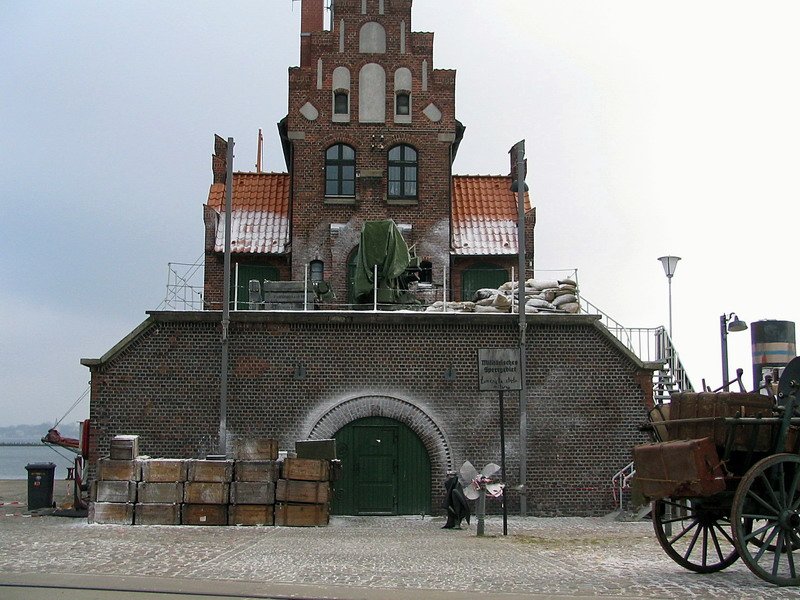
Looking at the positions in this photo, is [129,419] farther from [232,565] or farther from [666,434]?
[666,434]

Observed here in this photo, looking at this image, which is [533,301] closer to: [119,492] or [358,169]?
[358,169]

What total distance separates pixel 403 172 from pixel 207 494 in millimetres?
11896

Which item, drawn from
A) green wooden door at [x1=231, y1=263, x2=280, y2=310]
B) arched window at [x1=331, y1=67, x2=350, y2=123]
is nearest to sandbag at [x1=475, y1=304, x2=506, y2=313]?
green wooden door at [x1=231, y1=263, x2=280, y2=310]

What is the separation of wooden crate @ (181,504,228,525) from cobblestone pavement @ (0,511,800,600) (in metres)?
0.36

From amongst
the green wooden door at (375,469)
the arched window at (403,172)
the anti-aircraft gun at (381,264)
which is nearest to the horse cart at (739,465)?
the green wooden door at (375,469)

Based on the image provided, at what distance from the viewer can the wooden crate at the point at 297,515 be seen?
19.7m

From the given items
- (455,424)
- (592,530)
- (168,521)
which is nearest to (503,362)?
(455,424)

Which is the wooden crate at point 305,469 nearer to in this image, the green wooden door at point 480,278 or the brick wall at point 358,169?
the brick wall at point 358,169

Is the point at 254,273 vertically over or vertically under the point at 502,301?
over

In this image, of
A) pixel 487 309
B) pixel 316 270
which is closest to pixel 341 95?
pixel 316 270

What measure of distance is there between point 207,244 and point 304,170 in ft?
11.6

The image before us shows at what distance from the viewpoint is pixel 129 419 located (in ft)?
75.0

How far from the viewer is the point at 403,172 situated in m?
28.1

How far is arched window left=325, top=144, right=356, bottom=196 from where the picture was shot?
91.8ft
